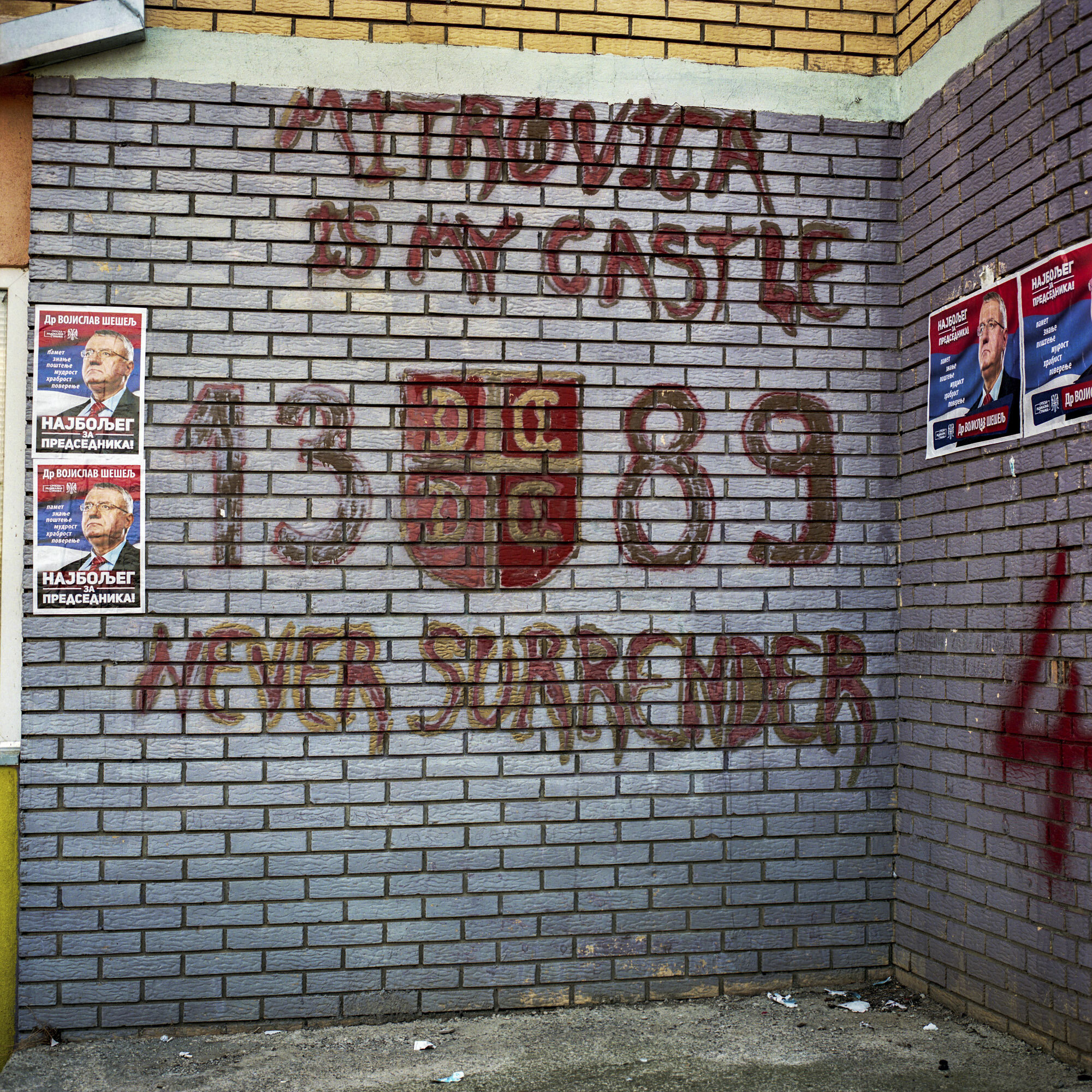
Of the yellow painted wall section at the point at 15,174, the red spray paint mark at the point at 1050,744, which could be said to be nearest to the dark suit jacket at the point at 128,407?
the yellow painted wall section at the point at 15,174

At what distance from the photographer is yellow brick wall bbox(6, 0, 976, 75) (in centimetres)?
403

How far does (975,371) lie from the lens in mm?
3840

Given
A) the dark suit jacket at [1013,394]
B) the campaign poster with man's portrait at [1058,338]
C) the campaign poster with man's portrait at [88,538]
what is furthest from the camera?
the campaign poster with man's portrait at [88,538]

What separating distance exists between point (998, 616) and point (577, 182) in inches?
103

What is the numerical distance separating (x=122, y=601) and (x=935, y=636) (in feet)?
11.5

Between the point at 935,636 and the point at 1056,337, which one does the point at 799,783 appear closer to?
the point at 935,636

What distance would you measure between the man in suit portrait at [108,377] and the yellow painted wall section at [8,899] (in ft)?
4.97

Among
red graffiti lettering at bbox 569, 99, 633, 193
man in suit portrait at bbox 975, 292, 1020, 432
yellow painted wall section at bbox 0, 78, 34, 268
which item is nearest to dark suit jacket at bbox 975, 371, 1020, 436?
man in suit portrait at bbox 975, 292, 1020, 432

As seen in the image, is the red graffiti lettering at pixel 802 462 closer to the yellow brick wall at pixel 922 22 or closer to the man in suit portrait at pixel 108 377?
the yellow brick wall at pixel 922 22

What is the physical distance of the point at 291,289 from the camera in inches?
159

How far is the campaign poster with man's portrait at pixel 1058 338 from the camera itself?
3246mm

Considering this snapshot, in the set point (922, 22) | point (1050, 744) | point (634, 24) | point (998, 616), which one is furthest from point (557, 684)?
point (922, 22)

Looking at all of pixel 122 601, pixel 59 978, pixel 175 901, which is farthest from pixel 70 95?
pixel 59 978

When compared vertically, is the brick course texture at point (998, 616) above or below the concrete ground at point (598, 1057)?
above
